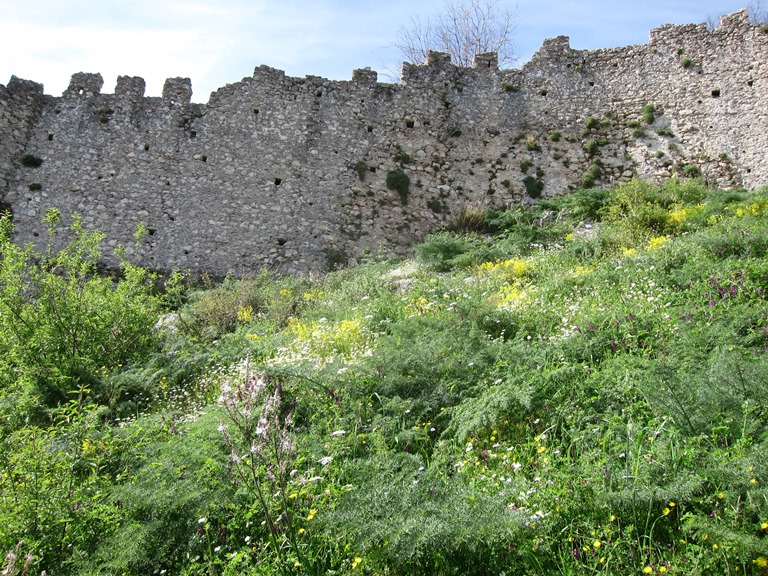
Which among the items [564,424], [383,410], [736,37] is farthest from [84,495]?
[736,37]

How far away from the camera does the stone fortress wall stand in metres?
16.1

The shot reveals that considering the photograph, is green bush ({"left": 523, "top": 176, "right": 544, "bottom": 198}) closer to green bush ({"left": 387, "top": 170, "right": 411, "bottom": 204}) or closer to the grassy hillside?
green bush ({"left": 387, "top": 170, "right": 411, "bottom": 204})

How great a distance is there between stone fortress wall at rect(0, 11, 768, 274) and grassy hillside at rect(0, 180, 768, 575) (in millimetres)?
6308

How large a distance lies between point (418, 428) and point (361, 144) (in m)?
12.3

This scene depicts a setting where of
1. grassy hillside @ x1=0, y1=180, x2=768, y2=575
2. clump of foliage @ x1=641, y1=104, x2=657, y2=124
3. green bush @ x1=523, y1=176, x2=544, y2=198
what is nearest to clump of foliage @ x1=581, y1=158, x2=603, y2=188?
green bush @ x1=523, y1=176, x2=544, y2=198

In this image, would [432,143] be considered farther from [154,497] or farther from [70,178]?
[154,497]

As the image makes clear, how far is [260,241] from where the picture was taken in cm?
1620

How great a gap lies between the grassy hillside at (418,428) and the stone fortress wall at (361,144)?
631 centimetres

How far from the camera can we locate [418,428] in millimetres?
6227

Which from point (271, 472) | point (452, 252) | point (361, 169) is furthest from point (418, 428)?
point (361, 169)

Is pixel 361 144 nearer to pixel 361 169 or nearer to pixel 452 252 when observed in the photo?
pixel 361 169

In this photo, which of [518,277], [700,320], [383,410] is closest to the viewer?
[383,410]

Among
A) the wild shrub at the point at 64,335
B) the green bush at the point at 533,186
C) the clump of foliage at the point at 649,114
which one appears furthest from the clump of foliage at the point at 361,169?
the wild shrub at the point at 64,335

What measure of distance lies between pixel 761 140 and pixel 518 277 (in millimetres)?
9692
